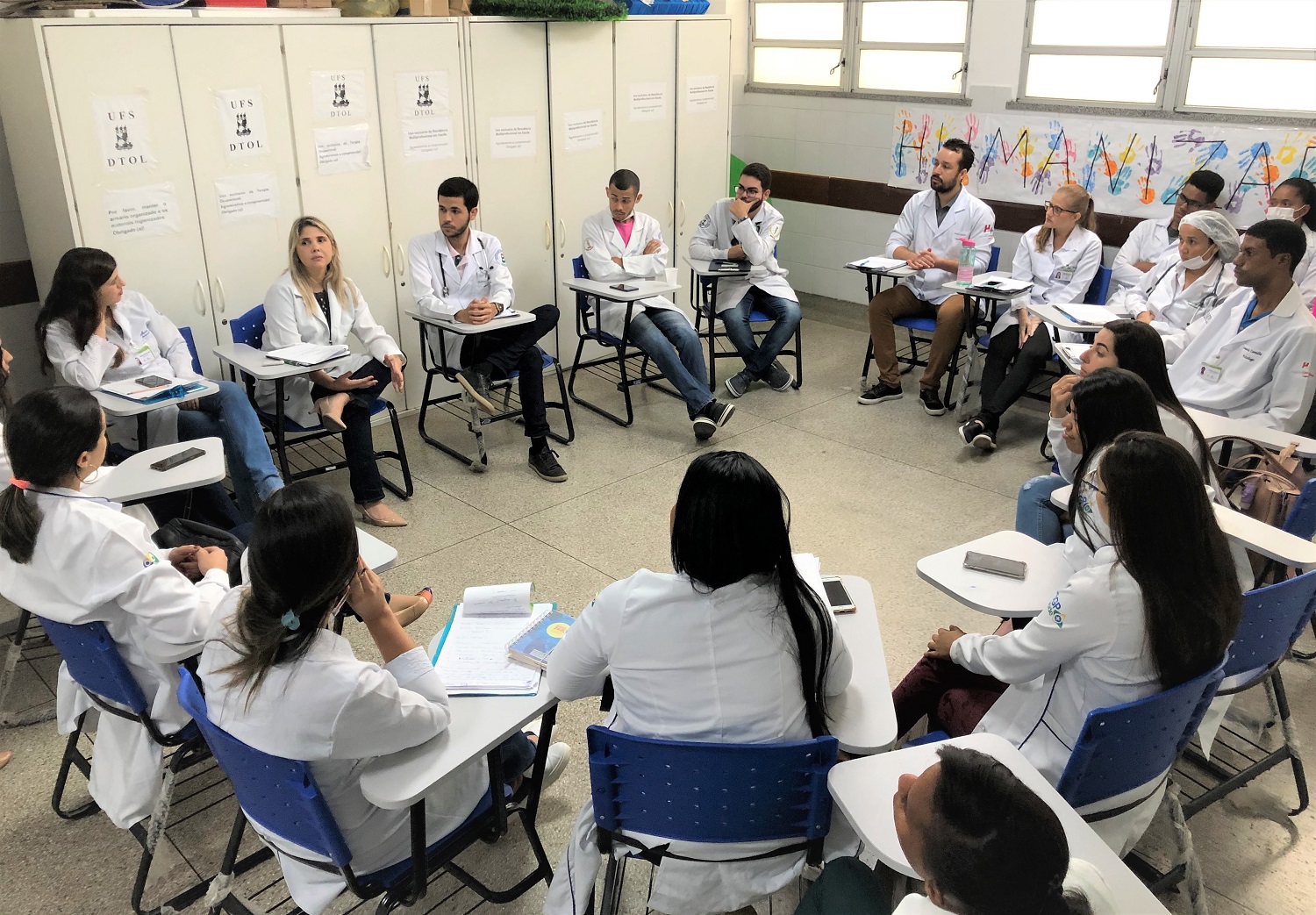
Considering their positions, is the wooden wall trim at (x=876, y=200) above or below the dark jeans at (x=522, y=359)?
above

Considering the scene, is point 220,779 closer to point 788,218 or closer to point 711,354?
point 711,354

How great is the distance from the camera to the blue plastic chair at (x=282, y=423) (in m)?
4.04

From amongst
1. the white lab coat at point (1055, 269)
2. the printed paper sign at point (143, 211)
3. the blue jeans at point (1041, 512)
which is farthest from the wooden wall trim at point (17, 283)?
the white lab coat at point (1055, 269)

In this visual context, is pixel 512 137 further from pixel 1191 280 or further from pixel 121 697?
pixel 121 697

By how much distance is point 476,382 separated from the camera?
4.66 meters

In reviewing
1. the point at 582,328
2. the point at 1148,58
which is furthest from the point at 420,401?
the point at 1148,58

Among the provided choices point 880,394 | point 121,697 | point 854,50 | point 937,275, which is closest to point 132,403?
point 121,697

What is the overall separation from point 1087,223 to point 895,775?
14.8ft

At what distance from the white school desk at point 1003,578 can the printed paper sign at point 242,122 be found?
3655mm

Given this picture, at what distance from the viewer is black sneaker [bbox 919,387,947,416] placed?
543cm

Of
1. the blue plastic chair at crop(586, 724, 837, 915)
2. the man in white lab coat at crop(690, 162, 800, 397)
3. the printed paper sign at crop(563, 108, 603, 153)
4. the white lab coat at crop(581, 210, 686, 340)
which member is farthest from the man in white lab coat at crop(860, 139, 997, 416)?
the blue plastic chair at crop(586, 724, 837, 915)

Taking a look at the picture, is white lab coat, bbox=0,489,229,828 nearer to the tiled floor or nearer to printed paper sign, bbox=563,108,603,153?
the tiled floor

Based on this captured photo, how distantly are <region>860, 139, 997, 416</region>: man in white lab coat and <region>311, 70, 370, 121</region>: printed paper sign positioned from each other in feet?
9.76

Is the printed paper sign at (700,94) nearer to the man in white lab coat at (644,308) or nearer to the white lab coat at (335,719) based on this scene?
the man in white lab coat at (644,308)
